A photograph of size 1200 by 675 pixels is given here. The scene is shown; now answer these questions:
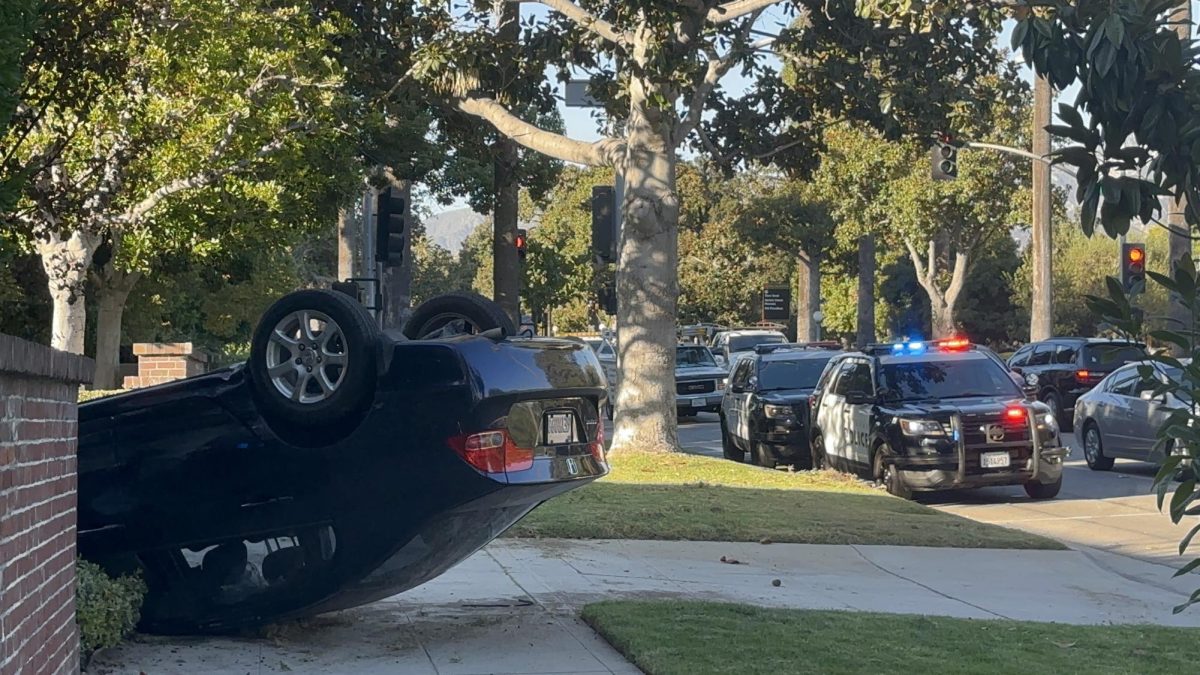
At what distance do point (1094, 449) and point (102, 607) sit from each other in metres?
17.1

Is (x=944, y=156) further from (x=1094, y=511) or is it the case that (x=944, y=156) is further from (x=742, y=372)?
(x=1094, y=511)

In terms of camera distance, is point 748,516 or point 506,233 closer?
point 748,516

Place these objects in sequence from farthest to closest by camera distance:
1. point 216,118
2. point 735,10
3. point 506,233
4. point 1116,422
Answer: point 216,118 < point 506,233 < point 1116,422 < point 735,10

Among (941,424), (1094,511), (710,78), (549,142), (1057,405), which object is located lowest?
(1094,511)

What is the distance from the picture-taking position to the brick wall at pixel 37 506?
471 centimetres

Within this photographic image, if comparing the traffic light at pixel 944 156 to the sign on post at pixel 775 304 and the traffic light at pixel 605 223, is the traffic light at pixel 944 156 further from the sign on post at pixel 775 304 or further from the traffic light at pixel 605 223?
the sign on post at pixel 775 304

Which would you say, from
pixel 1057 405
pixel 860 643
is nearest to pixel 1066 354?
pixel 1057 405

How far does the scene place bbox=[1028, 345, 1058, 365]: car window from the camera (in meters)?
30.2

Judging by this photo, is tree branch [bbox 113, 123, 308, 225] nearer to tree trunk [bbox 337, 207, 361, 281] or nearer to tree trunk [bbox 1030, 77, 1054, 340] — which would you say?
tree trunk [bbox 337, 207, 361, 281]

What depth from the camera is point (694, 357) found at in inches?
1468

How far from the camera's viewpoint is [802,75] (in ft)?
68.7

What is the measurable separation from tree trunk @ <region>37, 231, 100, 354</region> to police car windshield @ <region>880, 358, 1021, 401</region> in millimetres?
12485

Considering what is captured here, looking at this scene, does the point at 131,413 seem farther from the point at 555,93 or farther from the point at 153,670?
the point at 555,93

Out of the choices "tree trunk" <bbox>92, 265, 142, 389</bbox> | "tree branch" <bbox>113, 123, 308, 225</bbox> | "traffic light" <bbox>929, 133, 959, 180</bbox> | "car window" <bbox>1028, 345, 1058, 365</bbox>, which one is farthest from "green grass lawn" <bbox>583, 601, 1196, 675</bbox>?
"tree trunk" <bbox>92, 265, 142, 389</bbox>
